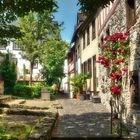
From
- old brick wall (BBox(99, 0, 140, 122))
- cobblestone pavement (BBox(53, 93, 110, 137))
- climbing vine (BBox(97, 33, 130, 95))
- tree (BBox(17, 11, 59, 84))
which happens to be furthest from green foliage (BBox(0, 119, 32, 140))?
tree (BBox(17, 11, 59, 84))

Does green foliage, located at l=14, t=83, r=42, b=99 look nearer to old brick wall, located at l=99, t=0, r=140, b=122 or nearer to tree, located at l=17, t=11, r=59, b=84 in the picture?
tree, located at l=17, t=11, r=59, b=84

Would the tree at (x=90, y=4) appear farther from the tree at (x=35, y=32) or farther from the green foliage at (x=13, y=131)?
the tree at (x=35, y=32)

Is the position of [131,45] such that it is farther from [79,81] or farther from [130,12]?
[79,81]

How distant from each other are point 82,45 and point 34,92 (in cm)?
547

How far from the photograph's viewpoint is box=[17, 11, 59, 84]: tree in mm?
40344

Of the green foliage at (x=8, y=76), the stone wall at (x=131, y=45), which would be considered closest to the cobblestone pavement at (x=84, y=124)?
the stone wall at (x=131, y=45)

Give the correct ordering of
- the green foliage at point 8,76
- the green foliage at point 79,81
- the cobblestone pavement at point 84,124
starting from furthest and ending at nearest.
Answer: the green foliage at point 8,76, the green foliage at point 79,81, the cobblestone pavement at point 84,124

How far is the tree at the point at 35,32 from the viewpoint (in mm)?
40344

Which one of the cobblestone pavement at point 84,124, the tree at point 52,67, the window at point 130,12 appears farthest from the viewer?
the tree at point 52,67

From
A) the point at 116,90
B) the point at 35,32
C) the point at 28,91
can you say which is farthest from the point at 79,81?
the point at 35,32

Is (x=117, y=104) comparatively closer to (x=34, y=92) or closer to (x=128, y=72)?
(x=128, y=72)

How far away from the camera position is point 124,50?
40.3 feet

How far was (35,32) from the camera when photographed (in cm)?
4094

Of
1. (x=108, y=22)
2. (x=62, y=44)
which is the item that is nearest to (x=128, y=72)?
(x=108, y=22)
